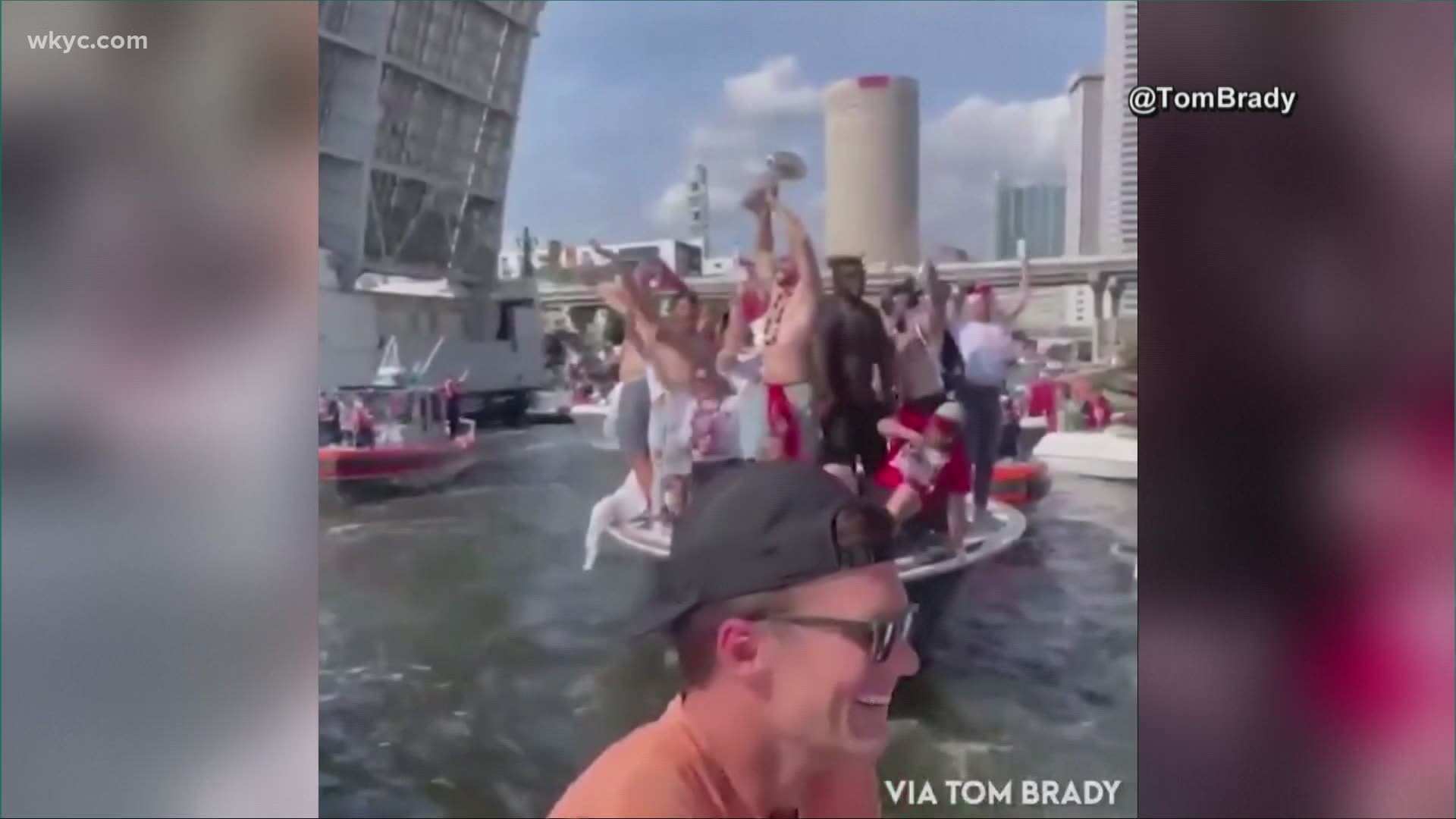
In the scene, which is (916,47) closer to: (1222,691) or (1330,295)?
(1330,295)

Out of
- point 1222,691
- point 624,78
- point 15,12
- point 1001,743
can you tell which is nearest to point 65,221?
point 15,12

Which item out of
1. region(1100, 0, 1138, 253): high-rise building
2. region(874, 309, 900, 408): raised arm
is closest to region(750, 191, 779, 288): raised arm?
region(874, 309, 900, 408): raised arm

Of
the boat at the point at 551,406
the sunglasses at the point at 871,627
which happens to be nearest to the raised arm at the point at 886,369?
the sunglasses at the point at 871,627

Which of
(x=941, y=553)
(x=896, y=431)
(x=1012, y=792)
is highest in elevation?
(x=896, y=431)

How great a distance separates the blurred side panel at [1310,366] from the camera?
47.3 inches

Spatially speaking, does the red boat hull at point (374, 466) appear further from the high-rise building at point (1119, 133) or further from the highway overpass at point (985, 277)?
the high-rise building at point (1119, 133)

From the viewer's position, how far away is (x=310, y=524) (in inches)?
48.9

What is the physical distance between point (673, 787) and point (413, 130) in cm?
70

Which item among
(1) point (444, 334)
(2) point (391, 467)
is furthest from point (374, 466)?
(1) point (444, 334)

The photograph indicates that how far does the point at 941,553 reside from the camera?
1220mm

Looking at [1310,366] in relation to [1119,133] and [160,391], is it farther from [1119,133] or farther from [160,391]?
[160,391]

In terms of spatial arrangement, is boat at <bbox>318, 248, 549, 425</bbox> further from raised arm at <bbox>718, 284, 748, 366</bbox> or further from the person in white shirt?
the person in white shirt

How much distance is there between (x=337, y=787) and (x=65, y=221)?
623mm

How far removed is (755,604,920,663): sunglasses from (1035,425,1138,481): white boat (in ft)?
0.68
